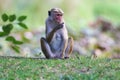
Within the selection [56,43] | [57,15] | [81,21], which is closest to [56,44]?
[56,43]

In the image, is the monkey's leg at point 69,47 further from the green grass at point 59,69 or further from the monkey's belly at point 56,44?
the green grass at point 59,69

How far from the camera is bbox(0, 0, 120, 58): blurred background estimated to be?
954 inches

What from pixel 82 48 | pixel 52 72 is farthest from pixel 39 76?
pixel 82 48

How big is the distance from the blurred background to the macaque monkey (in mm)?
10270

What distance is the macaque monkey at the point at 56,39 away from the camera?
11.3 metres

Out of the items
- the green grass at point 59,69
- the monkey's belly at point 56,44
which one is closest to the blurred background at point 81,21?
the monkey's belly at point 56,44

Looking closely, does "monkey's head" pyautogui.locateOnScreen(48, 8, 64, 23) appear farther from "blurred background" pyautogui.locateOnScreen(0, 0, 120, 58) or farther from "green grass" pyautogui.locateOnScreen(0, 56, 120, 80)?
"blurred background" pyautogui.locateOnScreen(0, 0, 120, 58)

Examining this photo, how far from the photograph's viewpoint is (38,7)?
99.4 feet

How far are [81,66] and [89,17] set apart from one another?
23.0 meters

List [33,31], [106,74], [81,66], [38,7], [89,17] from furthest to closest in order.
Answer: [89,17] < [38,7] < [33,31] < [81,66] < [106,74]

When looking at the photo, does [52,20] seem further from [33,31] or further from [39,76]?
[33,31]

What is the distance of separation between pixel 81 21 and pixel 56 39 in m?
20.4

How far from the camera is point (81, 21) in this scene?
1252 inches

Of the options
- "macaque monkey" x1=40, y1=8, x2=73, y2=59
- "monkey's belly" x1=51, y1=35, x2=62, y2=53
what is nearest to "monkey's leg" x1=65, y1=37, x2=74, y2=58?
"macaque monkey" x1=40, y1=8, x2=73, y2=59
